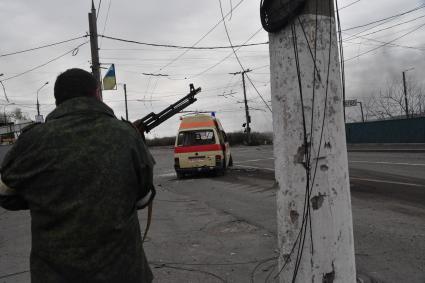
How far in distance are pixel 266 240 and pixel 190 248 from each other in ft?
3.59

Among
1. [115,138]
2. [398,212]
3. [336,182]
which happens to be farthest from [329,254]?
[398,212]

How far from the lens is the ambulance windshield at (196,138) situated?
18828 millimetres

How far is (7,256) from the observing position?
258 inches

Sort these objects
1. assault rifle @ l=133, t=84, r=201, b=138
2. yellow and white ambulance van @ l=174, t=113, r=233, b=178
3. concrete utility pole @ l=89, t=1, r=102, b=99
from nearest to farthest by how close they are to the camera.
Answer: assault rifle @ l=133, t=84, r=201, b=138 → yellow and white ambulance van @ l=174, t=113, r=233, b=178 → concrete utility pole @ l=89, t=1, r=102, b=99

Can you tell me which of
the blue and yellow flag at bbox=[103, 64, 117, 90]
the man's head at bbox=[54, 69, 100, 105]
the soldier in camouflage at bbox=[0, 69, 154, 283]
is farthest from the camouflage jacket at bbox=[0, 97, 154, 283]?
the blue and yellow flag at bbox=[103, 64, 117, 90]

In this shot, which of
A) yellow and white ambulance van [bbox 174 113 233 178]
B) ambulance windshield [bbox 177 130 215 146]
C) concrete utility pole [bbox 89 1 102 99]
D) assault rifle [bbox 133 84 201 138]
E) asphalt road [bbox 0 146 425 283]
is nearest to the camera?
assault rifle [bbox 133 84 201 138]

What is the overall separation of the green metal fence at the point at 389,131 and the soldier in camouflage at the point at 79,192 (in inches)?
1326

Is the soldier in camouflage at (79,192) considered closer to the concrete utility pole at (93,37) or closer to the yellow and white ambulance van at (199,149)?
the yellow and white ambulance van at (199,149)

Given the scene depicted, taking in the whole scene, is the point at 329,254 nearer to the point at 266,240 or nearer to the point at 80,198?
the point at 80,198

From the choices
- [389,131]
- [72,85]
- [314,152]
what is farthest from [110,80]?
[389,131]

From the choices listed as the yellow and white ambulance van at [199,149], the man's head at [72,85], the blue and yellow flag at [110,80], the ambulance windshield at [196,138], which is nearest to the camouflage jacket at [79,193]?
the man's head at [72,85]

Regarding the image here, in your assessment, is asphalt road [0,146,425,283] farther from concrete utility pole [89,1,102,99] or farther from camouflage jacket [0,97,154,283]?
concrete utility pole [89,1,102,99]

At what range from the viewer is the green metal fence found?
108ft

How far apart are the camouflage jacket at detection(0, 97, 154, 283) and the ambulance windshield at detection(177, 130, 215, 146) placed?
54.0ft
